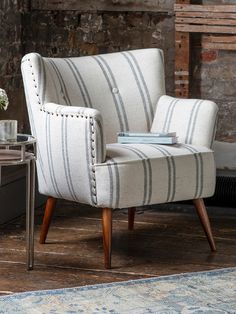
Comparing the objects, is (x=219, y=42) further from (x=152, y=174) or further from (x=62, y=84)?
(x=152, y=174)

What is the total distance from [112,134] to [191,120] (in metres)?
A: 0.45

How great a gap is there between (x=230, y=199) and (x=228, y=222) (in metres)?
0.23

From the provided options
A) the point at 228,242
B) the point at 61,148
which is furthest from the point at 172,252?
the point at 61,148

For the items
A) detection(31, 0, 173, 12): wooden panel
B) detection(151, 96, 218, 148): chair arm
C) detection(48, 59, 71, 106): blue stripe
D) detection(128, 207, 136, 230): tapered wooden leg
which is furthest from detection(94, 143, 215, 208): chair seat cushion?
detection(31, 0, 173, 12): wooden panel

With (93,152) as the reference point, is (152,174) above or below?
below

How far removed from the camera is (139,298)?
132 inches

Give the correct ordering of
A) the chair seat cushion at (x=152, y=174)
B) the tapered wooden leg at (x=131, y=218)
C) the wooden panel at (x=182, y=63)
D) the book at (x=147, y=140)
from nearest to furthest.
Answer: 1. the chair seat cushion at (x=152, y=174)
2. the book at (x=147, y=140)
3. the tapered wooden leg at (x=131, y=218)
4. the wooden panel at (x=182, y=63)

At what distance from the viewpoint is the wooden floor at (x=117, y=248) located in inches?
146

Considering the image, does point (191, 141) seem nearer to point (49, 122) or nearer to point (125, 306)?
point (49, 122)

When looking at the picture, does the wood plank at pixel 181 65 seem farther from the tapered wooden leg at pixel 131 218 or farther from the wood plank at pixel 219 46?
the tapered wooden leg at pixel 131 218

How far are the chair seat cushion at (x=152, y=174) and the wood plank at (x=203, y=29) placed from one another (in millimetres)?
1503

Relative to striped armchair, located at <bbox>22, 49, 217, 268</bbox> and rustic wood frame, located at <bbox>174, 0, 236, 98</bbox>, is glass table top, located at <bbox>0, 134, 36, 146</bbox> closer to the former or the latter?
striped armchair, located at <bbox>22, 49, 217, 268</bbox>

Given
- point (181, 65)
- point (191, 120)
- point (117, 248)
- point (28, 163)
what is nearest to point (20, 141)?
point (28, 163)

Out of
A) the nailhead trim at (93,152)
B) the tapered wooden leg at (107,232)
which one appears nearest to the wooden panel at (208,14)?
the nailhead trim at (93,152)
